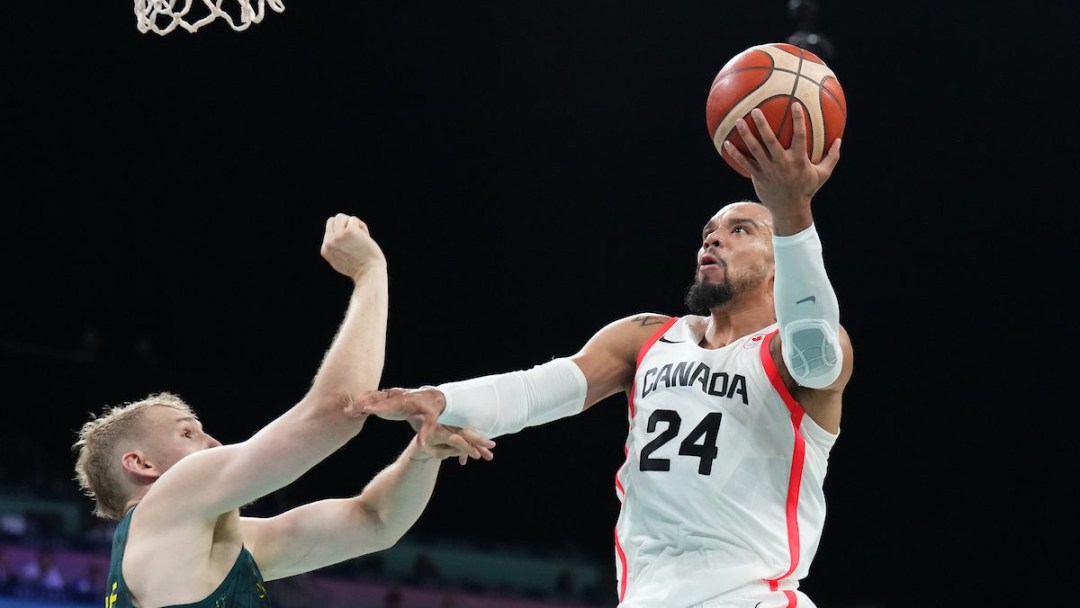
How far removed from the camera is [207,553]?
11.5 ft

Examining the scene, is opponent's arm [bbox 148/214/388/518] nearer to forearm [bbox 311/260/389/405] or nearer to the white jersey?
forearm [bbox 311/260/389/405]

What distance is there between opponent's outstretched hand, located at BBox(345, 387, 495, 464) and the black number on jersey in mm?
535

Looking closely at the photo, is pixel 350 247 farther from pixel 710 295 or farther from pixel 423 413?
pixel 710 295

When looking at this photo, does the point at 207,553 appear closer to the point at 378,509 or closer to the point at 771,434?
the point at 378,509

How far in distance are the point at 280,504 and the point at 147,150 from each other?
15.3ft

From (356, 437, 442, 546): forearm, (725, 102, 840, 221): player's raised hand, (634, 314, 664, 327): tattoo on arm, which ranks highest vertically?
(725, 102, 840, 221): player's raised hand

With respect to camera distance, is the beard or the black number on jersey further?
the beard

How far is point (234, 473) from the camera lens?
332 centimetres

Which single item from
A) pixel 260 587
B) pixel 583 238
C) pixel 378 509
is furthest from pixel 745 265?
pixel 583 238

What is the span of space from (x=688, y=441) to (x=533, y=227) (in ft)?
38.2

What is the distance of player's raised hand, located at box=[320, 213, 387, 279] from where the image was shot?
135 inches

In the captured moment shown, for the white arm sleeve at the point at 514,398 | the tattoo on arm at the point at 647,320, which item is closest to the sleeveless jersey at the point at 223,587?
the white arm sleeve at the point at 514,398

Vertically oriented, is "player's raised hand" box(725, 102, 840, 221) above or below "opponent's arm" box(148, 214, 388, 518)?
above

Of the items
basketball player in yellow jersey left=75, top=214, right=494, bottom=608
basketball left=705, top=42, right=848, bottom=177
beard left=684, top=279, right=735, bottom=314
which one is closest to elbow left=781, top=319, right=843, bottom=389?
basketball left=705, top=42, right=848, bottom=177
